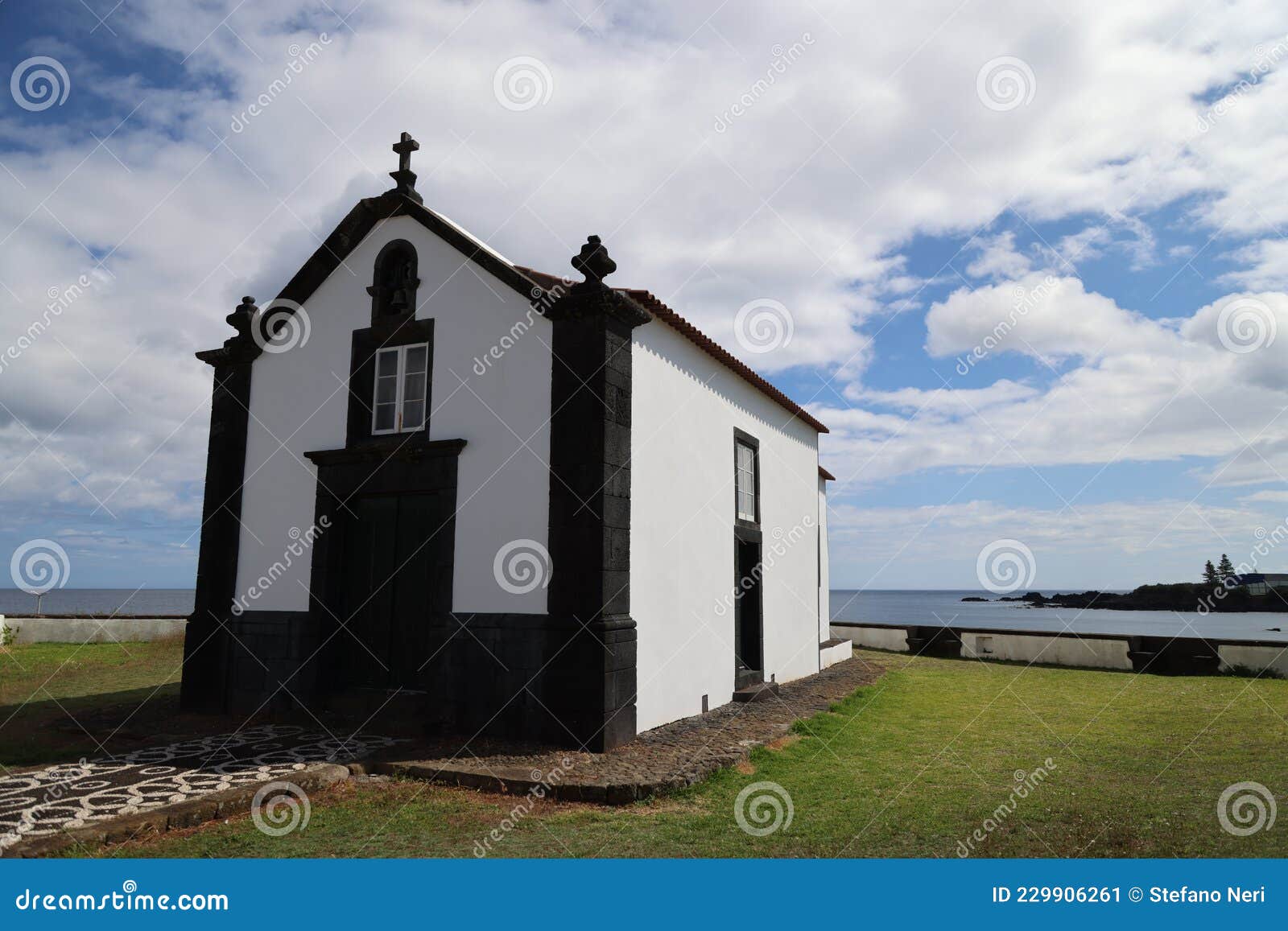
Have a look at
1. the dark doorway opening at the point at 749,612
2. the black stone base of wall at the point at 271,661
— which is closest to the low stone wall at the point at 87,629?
the black stone base of wall at the point at 271,661

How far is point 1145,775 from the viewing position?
778cm

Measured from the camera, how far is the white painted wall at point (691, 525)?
9938 mm

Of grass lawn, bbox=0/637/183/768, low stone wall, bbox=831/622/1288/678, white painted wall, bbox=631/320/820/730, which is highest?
white painted wall, bbox=631/320/820/730

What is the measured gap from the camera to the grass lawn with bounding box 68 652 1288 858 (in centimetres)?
546

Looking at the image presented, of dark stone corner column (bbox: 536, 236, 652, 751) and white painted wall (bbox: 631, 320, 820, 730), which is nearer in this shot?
dark stone corner column (bbox: 536, 236, 652, 751)

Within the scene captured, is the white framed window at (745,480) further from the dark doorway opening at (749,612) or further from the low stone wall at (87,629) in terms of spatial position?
the low stone wall at (87,629)

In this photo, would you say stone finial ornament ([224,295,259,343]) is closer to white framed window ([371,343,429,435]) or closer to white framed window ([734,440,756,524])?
white framed window ([371,343,429,435])

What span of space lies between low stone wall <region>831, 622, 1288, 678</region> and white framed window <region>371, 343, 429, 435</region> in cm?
1668

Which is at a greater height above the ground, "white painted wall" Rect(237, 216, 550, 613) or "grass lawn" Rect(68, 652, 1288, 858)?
"white painted wall" Rect(237, 216, 550, 613)

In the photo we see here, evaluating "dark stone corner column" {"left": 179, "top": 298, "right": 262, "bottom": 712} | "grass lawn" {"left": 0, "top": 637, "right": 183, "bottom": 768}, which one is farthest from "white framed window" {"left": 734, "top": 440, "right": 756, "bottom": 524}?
"grass lawn" {"left": 0, "top": 637, "right": 183, "bottom": 768}

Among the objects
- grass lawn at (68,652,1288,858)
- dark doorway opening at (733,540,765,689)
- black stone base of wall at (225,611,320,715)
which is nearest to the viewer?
grass lawn at (68,652,1288,858)

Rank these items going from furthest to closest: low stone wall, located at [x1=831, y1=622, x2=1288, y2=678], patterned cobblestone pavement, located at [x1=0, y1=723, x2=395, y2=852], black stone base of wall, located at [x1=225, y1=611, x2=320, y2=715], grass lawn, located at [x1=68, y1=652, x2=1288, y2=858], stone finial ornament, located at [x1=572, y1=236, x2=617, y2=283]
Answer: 1. low stone wall, located at [x1=831, y1=622, x2=1288, y2=678]
2. black stone base of wall, located at [x1=225, y1=611, x2=320, y2=715]
3. stone finial ornament, located at [x1=572, y1=236, x2=617, y2=283]
4. patterned cobblestone pavement, located at [x1=0, y1=723, x2=395, y2=852]
5. grass lawn, located at [x1=68, y1=652, x2=1288, y2=858]

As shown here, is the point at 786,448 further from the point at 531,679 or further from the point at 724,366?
the point at 531,679

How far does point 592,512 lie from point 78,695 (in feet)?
32.0
